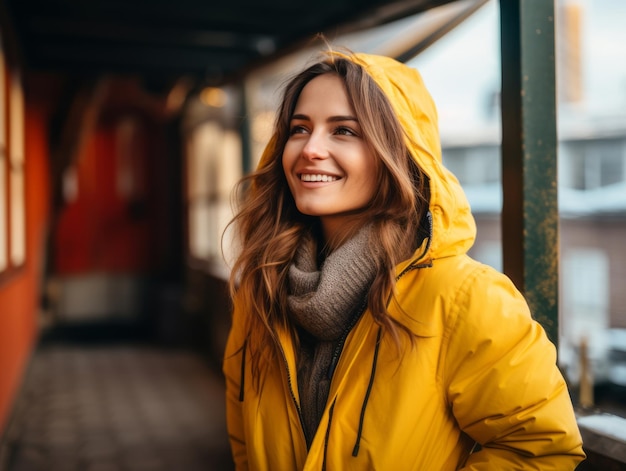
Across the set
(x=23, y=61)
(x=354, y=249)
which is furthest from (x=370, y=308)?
(x=23, y=61)

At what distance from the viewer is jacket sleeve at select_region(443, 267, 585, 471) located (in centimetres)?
118

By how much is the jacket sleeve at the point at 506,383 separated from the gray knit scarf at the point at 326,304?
23 centimetres

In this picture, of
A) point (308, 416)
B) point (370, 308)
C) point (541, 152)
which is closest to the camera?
point (370, 308)

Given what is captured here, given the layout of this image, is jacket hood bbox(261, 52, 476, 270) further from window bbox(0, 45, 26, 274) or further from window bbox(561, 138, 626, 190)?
window bbox(561, 138, 626, 190)

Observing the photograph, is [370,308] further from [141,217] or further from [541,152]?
[141,217]

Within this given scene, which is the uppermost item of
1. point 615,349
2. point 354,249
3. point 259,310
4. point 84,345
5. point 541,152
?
point 541,152

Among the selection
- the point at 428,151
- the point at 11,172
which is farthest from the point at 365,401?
the point at 11,172

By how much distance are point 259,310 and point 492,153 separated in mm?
16857

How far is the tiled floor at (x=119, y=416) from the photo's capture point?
3891 mm

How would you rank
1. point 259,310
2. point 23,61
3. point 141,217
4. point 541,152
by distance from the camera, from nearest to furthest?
point 259,310
point 541,152
point 23,61
point 141,217

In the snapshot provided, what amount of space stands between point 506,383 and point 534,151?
3.04 feet

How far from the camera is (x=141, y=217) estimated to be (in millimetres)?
9484

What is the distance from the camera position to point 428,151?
1367 mm

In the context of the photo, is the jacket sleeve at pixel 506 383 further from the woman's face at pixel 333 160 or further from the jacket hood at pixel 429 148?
the woman's face at pixel 333 160
